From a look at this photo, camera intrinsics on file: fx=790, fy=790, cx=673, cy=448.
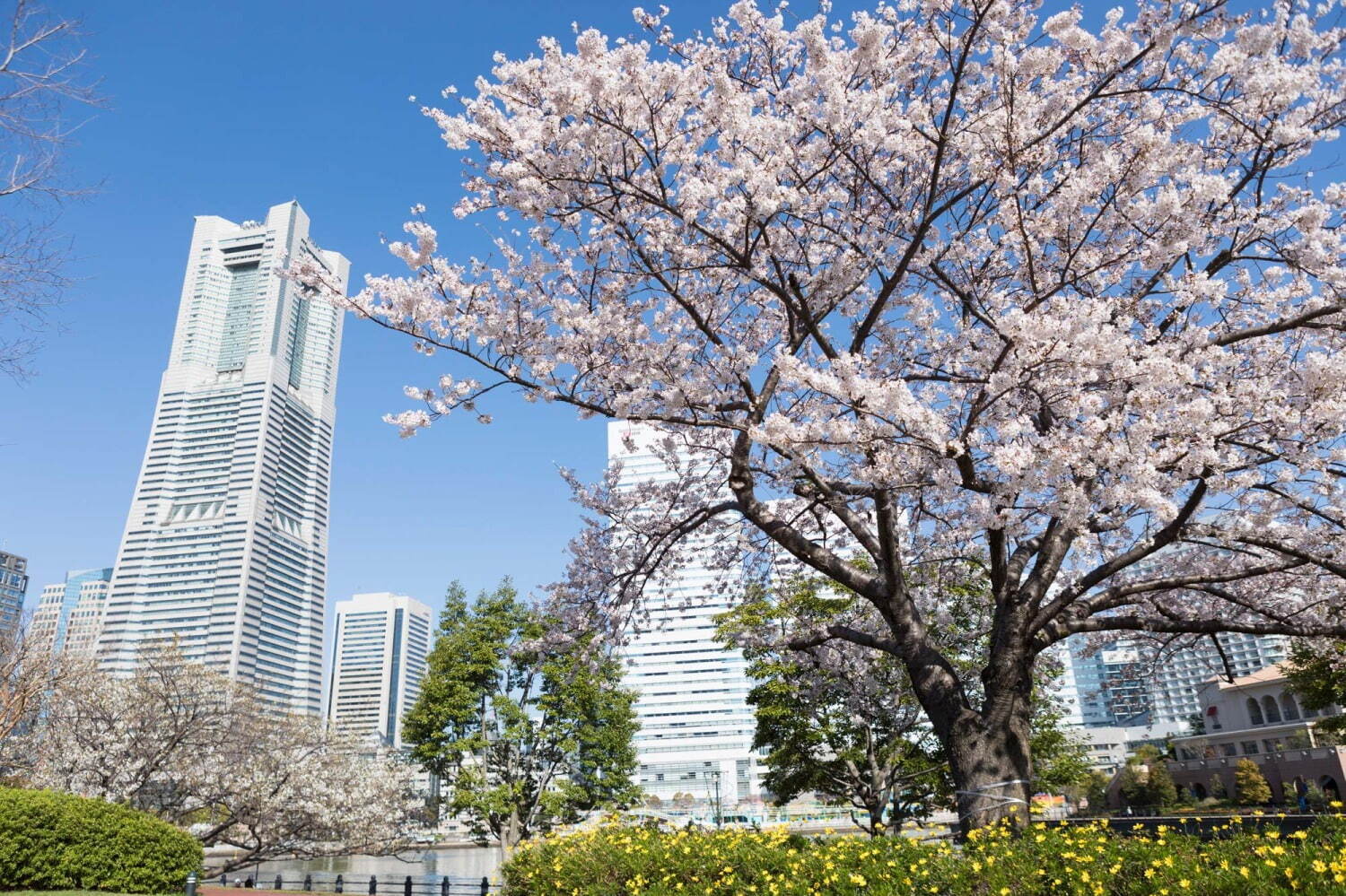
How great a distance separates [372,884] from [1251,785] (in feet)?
127

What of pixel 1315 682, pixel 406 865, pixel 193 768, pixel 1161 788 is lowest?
pixel 406 865

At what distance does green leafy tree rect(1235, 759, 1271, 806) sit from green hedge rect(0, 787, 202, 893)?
4229 cm

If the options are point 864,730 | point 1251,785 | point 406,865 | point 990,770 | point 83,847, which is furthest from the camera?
point 406,865

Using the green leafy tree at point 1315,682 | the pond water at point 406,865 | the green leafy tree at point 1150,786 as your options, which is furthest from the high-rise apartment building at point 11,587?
the green leafy tree at point 1150,786

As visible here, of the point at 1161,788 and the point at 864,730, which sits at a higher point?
the point at 864,730

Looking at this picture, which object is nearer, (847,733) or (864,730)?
(864,730)

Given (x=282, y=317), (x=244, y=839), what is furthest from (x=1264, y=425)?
(x=282, y=317)

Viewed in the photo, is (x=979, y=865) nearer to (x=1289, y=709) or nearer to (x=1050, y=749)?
(x=1050, y=749)

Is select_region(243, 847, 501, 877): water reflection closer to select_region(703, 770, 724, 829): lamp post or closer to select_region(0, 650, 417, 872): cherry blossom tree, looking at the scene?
select_region(703, 770, 724, 829): lamp post

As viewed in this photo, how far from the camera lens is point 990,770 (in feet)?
22.0

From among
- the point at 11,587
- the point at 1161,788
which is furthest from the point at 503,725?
the point at 11,587

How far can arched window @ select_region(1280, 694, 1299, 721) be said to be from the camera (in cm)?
4466

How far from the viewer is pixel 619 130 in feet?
22.0

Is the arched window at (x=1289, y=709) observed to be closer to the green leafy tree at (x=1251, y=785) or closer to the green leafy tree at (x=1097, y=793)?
the green leafy tree at (x=1251, y=785)
